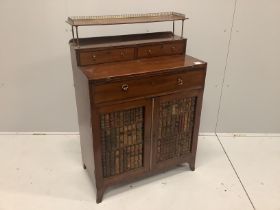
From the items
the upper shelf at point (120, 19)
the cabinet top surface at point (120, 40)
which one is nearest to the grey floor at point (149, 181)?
the cabinet top surface at point (120, 40)

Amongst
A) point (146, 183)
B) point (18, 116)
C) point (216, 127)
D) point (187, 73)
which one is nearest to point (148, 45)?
point (187, 73)

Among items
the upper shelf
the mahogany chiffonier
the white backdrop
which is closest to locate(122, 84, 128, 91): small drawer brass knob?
the mahogany chiffonier

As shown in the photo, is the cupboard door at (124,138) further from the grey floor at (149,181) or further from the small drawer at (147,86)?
the grey floor at (149,181)

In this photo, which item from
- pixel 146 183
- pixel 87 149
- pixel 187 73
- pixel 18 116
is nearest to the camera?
pixel 187 73

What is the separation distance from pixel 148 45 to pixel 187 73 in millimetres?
310

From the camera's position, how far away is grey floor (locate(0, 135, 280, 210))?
5.87 ft

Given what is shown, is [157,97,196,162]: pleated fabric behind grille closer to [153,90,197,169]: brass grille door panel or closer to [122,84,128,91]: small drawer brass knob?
[153,90,197,169]: brass grille door panel

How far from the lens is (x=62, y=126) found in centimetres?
247

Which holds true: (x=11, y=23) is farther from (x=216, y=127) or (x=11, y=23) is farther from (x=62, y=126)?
(x=216, y=127)

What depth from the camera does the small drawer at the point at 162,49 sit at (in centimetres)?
175

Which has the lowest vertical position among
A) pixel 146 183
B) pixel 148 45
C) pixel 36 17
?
pixel 146 183

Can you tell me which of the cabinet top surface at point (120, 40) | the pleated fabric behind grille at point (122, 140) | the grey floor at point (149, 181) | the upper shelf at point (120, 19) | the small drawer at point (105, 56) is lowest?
the grey floor at point (149, 181)

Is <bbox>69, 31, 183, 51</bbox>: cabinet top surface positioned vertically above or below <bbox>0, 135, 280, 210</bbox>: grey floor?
above

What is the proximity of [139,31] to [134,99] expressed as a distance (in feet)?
2.48
